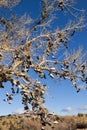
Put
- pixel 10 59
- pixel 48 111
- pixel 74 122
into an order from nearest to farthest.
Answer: pixel 48 111, pixel 10 59, pixel 74 122

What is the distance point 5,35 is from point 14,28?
4.81 ft

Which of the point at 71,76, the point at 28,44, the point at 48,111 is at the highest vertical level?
the point at 28,44

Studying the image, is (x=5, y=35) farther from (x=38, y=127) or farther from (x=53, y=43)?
(x=38, y=127)

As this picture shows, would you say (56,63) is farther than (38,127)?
No

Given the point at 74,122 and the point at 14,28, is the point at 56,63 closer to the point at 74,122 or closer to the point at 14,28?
the point at 14,28

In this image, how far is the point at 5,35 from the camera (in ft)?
74.4

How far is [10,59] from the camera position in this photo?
2167 centimetres

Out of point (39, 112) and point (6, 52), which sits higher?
point (6, 52)

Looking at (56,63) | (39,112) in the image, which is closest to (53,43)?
(56,63)

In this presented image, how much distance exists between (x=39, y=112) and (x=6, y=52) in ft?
12.8

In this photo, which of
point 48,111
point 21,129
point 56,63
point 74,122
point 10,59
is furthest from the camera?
point 74,122

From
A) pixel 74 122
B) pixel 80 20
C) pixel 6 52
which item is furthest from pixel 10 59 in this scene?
pixel 74 122

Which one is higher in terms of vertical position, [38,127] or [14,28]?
[14,28]

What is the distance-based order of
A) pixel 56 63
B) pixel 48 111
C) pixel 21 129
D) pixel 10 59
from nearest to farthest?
pixel 48 111
pixel 10 59
pixel 56 63
pixel 21 129
